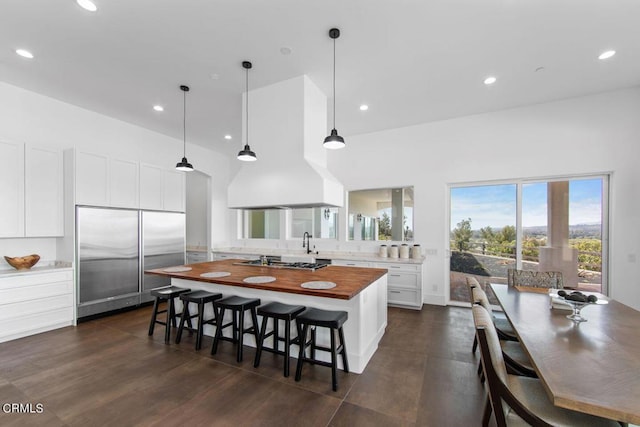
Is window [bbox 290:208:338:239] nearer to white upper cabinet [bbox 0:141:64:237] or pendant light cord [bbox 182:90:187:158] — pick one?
pendant light cord [bbox 182:90:187:158]

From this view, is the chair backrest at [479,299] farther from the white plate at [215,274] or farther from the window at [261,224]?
the window at [261,224]

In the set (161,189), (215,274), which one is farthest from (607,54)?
(161,189)

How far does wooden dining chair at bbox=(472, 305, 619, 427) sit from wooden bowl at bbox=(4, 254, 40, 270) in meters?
5.28

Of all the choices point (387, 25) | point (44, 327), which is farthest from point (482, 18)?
point (44, 327)

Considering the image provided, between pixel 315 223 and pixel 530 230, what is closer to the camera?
pixel 530 230

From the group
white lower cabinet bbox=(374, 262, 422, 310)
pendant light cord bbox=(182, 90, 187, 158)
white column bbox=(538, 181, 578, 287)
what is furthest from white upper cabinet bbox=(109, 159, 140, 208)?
white column bbox=(538, 181, 578, 287)

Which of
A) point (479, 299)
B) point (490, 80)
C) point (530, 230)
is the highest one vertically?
point (490, 80)

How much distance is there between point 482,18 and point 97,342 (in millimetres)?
5455

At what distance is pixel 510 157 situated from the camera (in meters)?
4.38

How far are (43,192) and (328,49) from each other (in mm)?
4401

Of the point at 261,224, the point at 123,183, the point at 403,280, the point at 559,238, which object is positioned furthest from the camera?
the point at 261,224

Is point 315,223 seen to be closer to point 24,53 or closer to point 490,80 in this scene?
point 490,80

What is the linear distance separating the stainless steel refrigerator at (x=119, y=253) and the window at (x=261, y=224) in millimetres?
2064

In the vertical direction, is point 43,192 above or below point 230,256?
above
